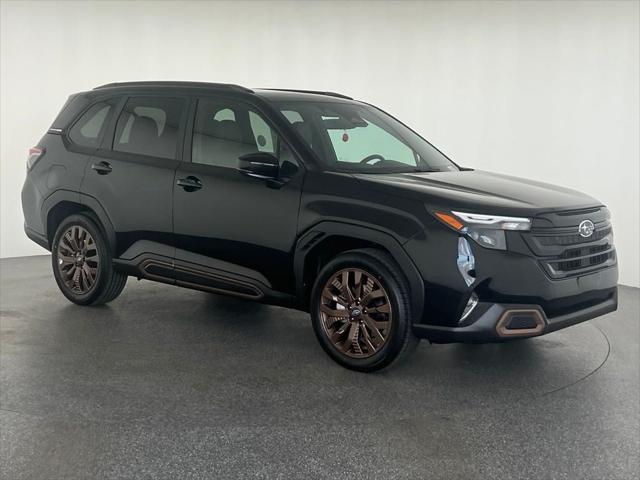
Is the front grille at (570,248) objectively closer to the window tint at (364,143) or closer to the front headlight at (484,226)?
the front headlight at (484,226)

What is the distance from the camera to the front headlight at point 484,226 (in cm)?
453

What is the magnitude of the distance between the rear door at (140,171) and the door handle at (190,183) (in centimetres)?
11

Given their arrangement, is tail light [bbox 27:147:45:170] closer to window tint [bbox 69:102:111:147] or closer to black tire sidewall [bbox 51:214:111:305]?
window tint [bbox 69:102:111:147]

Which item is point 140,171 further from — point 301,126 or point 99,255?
point 301,126

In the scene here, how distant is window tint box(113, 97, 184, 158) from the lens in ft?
19.2

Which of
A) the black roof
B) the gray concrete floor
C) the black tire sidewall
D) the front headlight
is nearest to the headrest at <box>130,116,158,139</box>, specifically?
the black roof

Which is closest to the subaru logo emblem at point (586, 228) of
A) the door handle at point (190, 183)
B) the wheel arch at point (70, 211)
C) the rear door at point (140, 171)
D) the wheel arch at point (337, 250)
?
the wheel arch at point (337, 250)

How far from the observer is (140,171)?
5.91 m

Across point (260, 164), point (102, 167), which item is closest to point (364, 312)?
point (260, 164)

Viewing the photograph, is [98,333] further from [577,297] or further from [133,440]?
[577,297]

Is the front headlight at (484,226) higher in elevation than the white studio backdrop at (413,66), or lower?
lower

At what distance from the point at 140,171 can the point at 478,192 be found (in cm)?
258

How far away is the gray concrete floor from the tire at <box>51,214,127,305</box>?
18 centimetres

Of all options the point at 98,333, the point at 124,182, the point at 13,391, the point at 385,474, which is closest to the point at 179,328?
the point at 98,333
